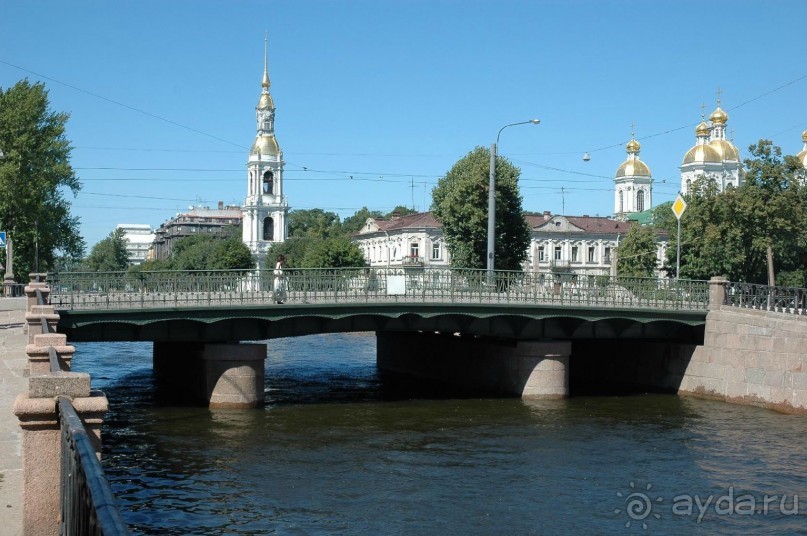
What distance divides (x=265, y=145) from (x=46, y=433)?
141040mm

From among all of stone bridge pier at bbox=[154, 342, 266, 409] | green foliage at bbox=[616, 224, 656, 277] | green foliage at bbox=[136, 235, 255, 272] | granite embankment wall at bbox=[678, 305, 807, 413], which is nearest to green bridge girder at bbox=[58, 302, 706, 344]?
stone bridge pier at bbox=[154, 342, 266, 409]

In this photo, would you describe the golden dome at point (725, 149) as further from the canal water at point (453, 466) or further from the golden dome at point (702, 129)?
the canal water at point (453, 466)

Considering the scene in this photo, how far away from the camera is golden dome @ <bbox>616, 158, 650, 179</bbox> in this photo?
495 ft

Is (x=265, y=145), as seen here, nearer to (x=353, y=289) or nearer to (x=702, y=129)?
(x=702, y=129)

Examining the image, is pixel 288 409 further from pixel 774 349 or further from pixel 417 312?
pixel 774 349

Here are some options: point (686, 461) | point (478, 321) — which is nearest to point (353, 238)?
point (478, 321)

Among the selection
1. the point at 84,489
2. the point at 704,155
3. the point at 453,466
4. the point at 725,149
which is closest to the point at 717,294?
the point at 453,466

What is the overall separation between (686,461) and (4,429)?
17065mm

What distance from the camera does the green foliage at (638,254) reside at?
92250 mm

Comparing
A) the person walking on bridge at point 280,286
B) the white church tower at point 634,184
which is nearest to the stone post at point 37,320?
the person walking on bridge at point 280,286

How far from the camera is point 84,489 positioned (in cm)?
564

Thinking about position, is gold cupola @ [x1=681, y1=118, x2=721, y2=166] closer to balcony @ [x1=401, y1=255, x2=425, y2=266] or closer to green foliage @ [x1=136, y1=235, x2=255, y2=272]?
balcony @ [x1=401, y1=255, x2=425, y2=266]

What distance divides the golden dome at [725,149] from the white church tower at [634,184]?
863 inches

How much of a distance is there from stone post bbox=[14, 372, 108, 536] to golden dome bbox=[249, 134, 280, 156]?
140777 mm
